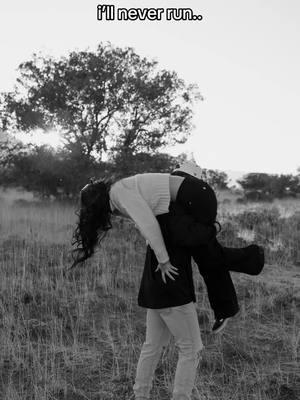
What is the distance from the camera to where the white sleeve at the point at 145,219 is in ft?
9.10

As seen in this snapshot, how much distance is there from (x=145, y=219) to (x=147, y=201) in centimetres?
12

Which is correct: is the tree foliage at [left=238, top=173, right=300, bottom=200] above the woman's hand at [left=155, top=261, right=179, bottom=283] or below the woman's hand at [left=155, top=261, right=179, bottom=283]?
below

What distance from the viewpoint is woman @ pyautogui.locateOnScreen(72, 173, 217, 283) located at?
2791 millimetres

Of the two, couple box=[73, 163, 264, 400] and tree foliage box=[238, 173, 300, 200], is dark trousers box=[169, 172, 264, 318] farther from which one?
tree foliage box=[238, 173, 300, 200]

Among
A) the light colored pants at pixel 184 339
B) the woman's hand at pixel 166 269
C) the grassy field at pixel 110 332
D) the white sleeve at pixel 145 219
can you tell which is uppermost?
the white sleeve at pixel 145 219

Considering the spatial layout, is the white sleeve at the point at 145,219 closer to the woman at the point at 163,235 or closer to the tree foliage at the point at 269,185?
the woman at the point at 163,235

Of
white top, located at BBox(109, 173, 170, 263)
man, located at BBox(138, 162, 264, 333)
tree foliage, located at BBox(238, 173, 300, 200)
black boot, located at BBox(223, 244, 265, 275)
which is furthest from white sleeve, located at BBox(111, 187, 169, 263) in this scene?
tree foliage, located at BBox(238, 173, 300, 200)

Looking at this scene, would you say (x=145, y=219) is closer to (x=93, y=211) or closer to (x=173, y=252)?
(x=173, y=252)

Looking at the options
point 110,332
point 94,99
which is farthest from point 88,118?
point 110,332

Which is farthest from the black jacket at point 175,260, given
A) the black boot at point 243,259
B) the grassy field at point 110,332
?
the grassy field at point 110,332

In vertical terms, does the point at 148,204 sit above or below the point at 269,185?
above

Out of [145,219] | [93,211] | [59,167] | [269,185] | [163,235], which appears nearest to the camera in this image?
[145,219]

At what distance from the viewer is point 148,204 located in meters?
2.85

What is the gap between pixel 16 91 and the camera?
14.4 meters
